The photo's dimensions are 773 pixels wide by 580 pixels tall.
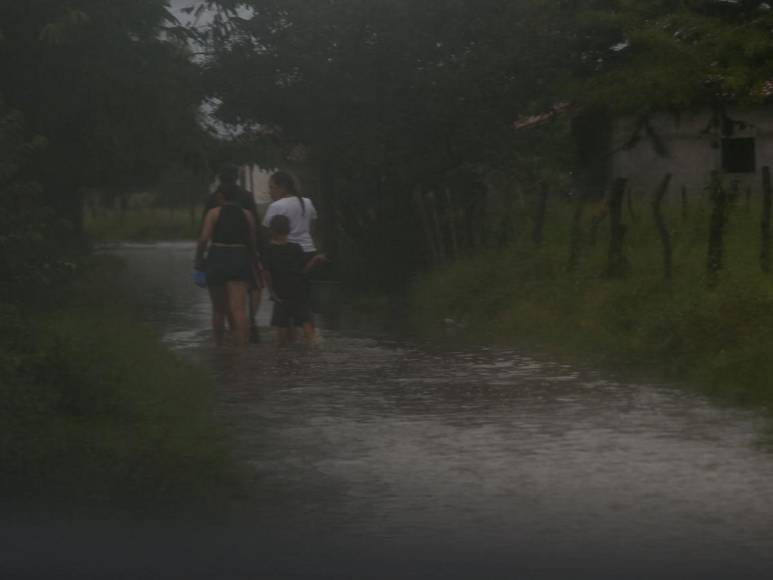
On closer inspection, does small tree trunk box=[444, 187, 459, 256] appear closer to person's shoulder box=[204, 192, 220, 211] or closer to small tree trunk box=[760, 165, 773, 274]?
small tree trunk box=[760, 165, 773, 274]

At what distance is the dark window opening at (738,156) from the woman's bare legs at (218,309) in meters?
25.6

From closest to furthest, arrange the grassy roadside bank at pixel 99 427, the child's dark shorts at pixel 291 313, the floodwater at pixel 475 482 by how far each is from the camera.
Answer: the floodwater at pixel 475 482 < the grassy roadside bank at pixel 99 427 < the child's dark shorts at pixel 291 313

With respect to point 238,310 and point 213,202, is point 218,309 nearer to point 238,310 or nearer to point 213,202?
point 238,310

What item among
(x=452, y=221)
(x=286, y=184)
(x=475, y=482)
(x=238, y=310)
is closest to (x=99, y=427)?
(x=475, y=482)

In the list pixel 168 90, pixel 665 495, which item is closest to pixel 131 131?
pixel 168 90

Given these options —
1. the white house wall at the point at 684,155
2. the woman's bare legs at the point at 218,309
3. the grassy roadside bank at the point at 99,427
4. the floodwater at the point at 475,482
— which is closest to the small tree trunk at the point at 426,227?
the woman's bare legs at the point at 218,309

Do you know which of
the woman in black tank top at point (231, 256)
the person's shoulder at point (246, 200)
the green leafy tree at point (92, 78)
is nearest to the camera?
the woman in black tank top at point (231, 256)

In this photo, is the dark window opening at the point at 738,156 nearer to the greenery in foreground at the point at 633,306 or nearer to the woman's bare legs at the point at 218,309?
the greenery in foreground at the point at 633,306

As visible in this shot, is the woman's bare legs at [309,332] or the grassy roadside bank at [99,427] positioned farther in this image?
the woman's bare legs at [309,332]

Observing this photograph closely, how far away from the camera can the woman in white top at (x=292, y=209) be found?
15.6m

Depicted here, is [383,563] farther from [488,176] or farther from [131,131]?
[488,176]

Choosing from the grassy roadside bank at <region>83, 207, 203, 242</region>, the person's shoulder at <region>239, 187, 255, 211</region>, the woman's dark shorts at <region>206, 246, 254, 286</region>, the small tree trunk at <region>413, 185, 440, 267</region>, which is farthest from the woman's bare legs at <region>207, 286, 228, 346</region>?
the grassy roadside bank at <region>83, 207, 203, 242</region>

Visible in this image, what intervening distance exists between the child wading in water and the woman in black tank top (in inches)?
14.2

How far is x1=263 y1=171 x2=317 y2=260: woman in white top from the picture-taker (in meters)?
Answer: 15.6
